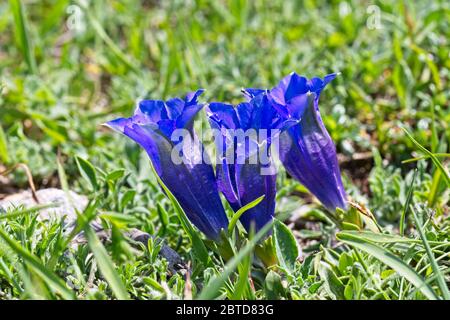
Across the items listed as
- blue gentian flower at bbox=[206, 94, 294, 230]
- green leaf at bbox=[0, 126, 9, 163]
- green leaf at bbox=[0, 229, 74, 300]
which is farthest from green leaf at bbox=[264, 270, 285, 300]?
green leaf at bbox=[0, 126, 9, 163]

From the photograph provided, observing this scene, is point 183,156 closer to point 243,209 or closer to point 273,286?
point 243,209

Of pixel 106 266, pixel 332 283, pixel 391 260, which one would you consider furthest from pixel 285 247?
pixel 106 266

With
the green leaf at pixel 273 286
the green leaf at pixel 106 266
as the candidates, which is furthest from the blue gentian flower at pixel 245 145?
the green leaf at pixel 106 266

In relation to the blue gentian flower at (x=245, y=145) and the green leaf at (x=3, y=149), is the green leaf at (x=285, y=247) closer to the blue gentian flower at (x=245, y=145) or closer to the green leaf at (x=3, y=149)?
the blue gentian flower at (x=245, y=145)

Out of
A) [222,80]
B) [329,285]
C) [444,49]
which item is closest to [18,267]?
[329,285]

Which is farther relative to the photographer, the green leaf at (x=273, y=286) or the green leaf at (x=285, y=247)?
the green leaf at (x=285, y=247)

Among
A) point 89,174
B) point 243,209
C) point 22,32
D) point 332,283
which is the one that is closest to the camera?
point 243,209
